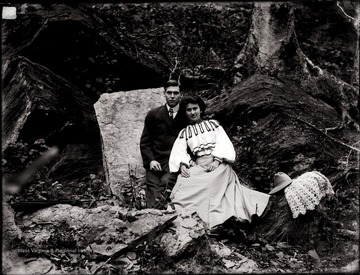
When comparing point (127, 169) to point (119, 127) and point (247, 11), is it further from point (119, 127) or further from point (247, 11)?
point (247, 11)

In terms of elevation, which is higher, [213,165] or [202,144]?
[202,144]

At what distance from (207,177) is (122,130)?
85.6 inches

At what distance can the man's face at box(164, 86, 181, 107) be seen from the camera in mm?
6855

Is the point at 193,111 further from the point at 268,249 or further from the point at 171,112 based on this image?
the point at 268,249

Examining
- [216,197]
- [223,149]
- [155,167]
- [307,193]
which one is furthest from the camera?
[155,167]

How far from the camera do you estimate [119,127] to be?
775 cm

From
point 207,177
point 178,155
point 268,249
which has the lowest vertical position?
point 268,249

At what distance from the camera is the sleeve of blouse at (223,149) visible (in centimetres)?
641

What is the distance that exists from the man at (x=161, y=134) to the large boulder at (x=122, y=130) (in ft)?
1.59

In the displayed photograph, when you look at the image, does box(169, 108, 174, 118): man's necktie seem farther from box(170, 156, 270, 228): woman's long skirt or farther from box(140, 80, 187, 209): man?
box(170, 156, 270, 228): woman's long skirt

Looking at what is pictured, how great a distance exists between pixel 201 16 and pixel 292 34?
158 inches

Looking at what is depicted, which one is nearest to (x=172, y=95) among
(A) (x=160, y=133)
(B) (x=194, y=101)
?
(B) (x=194, y=101)

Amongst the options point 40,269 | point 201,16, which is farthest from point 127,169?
point 201,16

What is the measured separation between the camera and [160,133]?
280 inches
